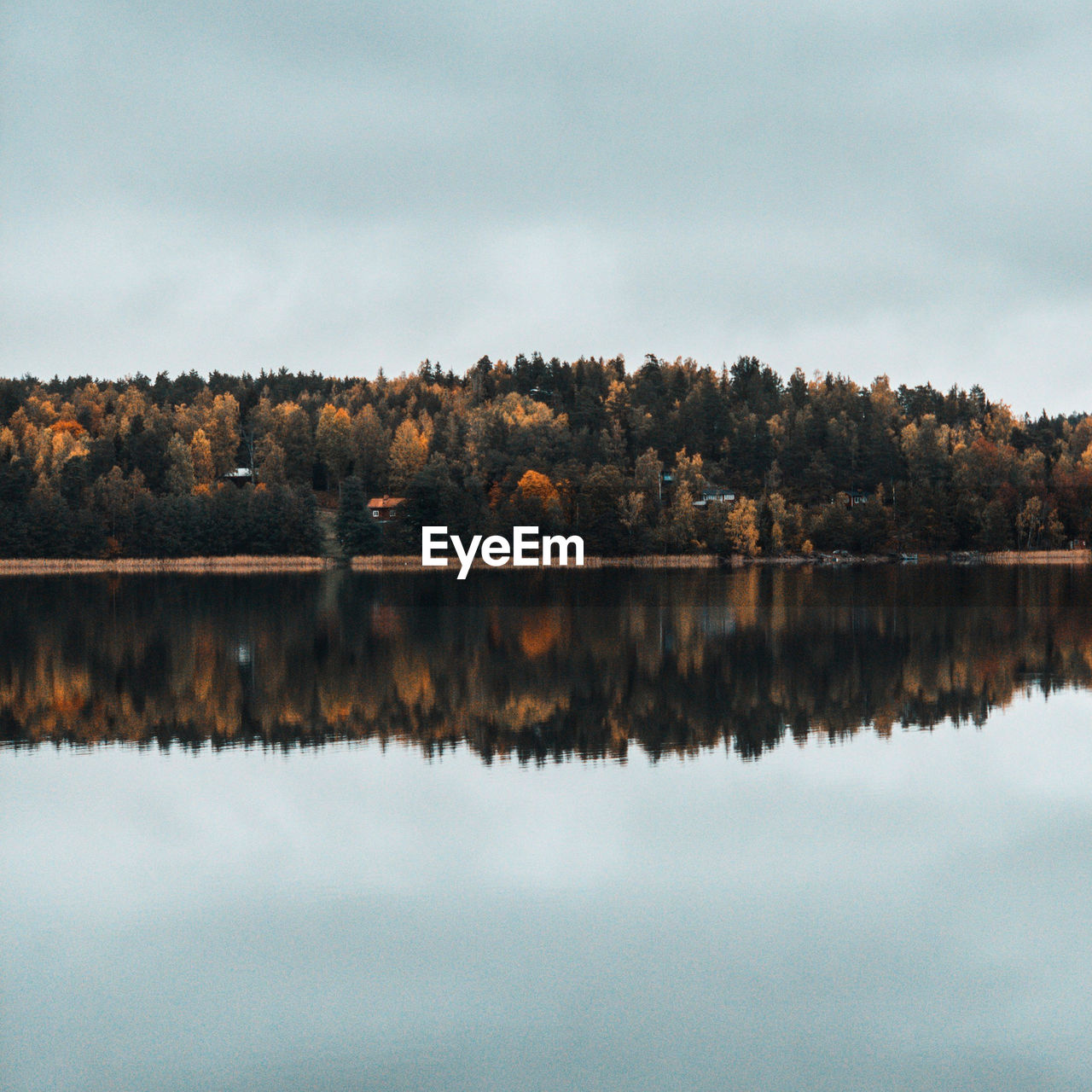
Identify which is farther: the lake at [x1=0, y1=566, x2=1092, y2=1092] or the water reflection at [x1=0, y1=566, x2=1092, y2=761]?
the water reflection at [x1=0, y1=566, x2=1092, y2=761]

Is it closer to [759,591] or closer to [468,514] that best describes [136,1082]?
[759,591]

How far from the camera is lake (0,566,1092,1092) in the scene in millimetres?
9164

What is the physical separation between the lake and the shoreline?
66.3 metres

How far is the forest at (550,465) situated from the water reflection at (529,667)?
163 ft

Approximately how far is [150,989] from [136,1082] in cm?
162

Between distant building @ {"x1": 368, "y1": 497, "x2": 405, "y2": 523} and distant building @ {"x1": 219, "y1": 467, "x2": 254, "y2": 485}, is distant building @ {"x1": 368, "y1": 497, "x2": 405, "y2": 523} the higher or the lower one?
the lower one

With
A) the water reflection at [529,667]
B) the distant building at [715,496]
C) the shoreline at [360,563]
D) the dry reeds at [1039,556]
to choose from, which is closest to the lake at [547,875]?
the water reflection at [529,667]

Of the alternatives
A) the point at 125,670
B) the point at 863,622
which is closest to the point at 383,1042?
the point at 125,670

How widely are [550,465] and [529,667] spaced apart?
93.9m

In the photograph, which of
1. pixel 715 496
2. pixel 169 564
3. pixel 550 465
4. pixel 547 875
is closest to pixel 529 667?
pixel 547 875

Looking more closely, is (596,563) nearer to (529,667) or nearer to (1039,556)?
(1039,556)

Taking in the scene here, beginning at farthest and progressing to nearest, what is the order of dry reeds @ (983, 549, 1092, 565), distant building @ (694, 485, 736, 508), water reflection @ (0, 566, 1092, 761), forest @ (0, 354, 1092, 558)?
distant building @ (694, 485, 736, 508), dry reeds @ (983, 549, 1092, 565), forest @ (0, 354, 1092, 558), water reflection @ (0, 566, 1092, 761)

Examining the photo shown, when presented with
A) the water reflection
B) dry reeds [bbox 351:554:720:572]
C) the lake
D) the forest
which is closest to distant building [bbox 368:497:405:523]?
the forest

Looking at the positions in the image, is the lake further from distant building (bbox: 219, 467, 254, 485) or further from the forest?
distant building (bbox: 219, 467, 254, 485)
